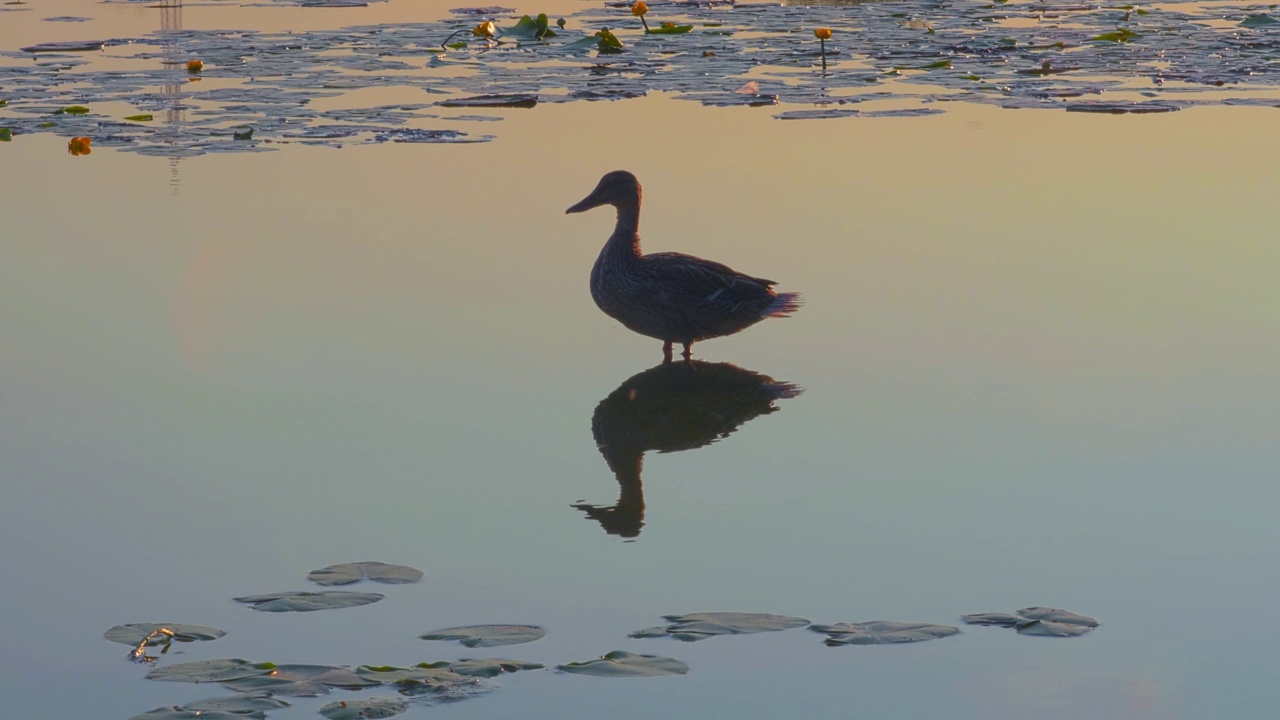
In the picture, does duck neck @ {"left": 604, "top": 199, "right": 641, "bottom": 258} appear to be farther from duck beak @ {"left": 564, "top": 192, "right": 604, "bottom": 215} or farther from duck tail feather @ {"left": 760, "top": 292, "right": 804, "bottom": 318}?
duck tail feather @ {"left": 760, "top": 292, "right": 804, "bottom": 318}

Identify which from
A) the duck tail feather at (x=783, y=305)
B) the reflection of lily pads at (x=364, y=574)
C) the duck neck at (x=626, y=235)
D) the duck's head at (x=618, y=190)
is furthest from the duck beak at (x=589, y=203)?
the reflection of lily pads at (x=364, y=574)

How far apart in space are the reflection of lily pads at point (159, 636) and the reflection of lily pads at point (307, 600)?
0.19 metres

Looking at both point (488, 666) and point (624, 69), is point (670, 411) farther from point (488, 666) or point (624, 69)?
point (624, 69)

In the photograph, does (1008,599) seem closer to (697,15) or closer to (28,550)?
(28,550)

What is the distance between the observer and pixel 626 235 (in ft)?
23.5

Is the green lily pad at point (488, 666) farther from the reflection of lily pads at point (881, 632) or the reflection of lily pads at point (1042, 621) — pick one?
the reflection of lily pads at point (1042, 621)

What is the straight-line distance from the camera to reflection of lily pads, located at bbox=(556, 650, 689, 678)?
12.3ft

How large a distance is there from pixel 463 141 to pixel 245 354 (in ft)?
14.2

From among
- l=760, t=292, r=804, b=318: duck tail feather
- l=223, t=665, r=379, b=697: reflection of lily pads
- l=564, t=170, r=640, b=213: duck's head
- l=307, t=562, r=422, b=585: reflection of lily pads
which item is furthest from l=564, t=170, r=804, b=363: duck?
l=223, t=665, r=379, b=697: reflection of lily pads

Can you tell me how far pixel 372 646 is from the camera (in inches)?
153

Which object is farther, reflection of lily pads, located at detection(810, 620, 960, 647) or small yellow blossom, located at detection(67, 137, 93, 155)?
small yellow blossom, located at detection(67, 137, 93, 155)

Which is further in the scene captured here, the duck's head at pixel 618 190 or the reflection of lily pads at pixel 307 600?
the duck's head at pixel 618 190

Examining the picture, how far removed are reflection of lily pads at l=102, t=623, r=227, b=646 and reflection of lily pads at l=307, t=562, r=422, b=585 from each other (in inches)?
15.6

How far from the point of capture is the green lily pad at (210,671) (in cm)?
362
